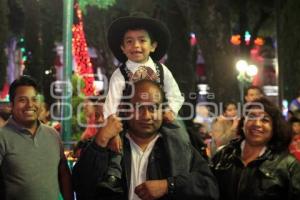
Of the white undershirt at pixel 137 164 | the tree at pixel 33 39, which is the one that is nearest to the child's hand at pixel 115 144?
the white undershirt at pixel 137 164

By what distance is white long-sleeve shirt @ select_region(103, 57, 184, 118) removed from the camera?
12.2 ft

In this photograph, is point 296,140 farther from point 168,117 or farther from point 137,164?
point 137,164

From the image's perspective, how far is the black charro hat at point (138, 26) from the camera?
3.81 meters

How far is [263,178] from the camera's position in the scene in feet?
11.6

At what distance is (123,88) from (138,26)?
50 cm

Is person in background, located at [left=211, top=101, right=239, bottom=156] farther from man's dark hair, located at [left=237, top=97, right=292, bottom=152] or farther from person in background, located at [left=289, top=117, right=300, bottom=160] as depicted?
man's dark hair, located at [left=237, top=97, right=292, bottom=152]

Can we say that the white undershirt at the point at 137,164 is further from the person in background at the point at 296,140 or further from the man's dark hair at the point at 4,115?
the man's dark hair at the point at 4,115

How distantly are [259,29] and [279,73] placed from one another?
1039 cm

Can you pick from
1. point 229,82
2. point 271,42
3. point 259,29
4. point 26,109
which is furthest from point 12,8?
point 26,109

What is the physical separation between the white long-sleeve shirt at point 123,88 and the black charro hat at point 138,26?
132mm

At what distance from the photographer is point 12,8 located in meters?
24.7

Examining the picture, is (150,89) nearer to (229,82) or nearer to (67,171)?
(67,171)

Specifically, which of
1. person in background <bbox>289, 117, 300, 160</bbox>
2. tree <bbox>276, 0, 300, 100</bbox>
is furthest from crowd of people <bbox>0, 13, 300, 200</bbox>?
tree <bbox>276, 0, 300, 100</bbox>

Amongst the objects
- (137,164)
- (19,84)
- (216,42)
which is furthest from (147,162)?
(216,42)
